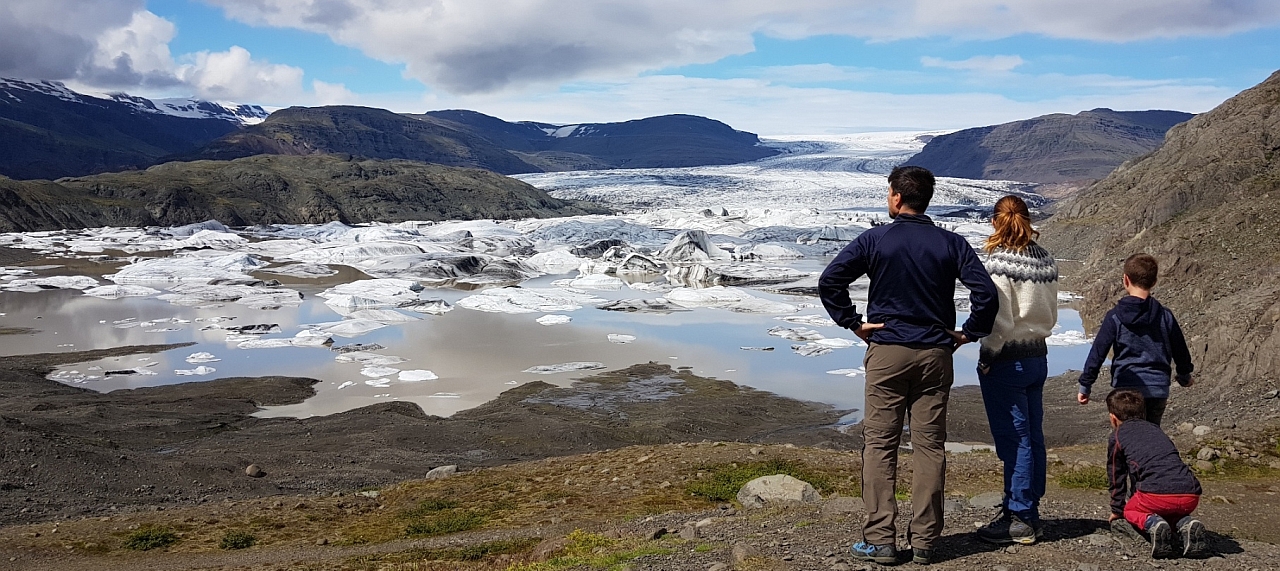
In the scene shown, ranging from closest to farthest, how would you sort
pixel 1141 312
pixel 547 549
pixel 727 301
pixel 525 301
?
pixel 1141 312 → pixel 547 549 → pixel 525 301 → pixel 727 301

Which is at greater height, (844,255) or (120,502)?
(844,255)

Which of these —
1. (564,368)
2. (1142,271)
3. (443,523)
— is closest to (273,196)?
(564,368)

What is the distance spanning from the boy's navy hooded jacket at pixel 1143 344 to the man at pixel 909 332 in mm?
1288

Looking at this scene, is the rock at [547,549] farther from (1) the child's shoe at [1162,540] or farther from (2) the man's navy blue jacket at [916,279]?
(1) the child's shoe at [1162,540]

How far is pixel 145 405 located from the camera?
1977 centimetres

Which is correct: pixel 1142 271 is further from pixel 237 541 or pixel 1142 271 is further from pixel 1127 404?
pixel 237 541

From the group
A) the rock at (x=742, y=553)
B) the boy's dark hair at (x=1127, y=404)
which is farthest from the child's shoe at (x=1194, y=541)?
the rock at (x=742, y=553)

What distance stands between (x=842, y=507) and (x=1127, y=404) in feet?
8.15

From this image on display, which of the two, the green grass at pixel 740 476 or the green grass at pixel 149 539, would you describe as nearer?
the green grass at pixel 149 539

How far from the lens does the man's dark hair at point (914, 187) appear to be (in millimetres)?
4838

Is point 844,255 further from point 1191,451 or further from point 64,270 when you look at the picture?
point 64,270

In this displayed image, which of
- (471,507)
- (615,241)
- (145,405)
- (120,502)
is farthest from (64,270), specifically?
(471,507)

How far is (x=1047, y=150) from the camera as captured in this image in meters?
184

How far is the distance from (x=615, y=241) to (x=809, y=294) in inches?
999
